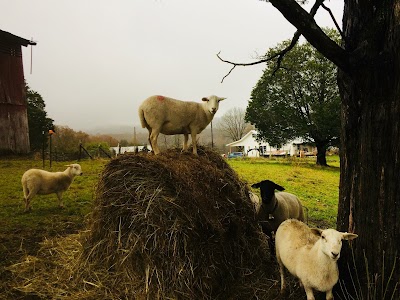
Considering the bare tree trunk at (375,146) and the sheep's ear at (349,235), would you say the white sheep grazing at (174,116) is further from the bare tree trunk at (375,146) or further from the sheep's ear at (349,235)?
the sheep's ear at (349,235)

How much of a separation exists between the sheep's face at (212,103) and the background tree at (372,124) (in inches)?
86.3

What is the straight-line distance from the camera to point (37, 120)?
98.6ft

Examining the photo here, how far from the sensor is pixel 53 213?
8500mm

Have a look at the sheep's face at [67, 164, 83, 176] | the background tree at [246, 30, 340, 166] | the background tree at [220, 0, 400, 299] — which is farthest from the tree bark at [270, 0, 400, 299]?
the background tree at [246, 30, 340, 166]

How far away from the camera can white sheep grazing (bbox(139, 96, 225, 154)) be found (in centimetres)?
511

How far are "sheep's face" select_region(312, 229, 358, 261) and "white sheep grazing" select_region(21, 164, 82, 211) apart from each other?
7.77 metres

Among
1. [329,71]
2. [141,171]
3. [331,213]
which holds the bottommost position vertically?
[331,213]

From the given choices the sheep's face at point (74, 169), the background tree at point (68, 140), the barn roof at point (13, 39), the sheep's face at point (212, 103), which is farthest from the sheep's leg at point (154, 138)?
the barn roof at point (13, 39)

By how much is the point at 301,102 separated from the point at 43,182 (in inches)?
995

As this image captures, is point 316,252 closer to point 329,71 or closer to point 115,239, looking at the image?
point 115,239

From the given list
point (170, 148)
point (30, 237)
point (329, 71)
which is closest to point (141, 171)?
point (170, 148)

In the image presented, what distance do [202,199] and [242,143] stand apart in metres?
68.1

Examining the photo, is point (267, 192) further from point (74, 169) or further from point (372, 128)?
point (74, 169)

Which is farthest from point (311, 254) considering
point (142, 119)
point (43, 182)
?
point (43, 182)
